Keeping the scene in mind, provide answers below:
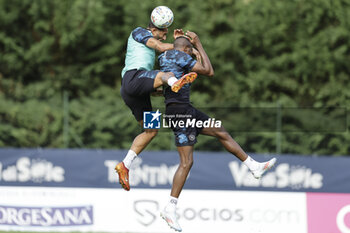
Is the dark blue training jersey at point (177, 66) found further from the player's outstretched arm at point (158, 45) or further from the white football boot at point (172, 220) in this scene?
the white football boot at point (172, 220)

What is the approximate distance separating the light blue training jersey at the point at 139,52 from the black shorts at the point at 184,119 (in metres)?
0.70

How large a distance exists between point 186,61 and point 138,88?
2.55 feet

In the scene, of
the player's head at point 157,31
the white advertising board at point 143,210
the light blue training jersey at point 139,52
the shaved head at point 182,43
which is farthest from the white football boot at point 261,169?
the player's head at point 157,31

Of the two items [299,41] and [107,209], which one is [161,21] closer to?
[107,209]

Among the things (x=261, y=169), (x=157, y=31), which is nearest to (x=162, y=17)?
(x=157, y=31)

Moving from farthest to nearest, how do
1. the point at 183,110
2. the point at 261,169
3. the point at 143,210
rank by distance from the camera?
1. the point at 143,210
2. the point at 261,169
3. the point at 183,110

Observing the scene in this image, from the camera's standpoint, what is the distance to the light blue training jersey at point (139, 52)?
8.95 m

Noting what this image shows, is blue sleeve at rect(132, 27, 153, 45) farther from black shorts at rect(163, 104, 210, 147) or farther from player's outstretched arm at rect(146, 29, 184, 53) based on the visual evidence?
black shorts at rect(163, 104, 210, 147)

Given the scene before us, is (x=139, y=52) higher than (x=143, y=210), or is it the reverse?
(x=139, y=52)

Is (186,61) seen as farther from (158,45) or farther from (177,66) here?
(158,45)

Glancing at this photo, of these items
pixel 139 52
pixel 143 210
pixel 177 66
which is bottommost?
pixel 143 210

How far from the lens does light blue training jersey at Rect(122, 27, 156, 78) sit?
8945 mm

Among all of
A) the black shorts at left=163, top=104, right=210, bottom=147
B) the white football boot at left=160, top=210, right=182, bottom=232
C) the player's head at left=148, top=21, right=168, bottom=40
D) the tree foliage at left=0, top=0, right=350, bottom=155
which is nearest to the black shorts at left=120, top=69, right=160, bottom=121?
the black shorts at left=163, top=104, right=210, bottom=147

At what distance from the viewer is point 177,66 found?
8844 mm
